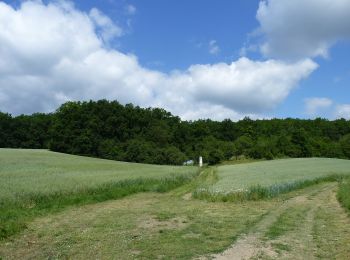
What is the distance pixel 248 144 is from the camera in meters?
133

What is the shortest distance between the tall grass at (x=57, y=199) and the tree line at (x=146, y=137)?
81155 mm

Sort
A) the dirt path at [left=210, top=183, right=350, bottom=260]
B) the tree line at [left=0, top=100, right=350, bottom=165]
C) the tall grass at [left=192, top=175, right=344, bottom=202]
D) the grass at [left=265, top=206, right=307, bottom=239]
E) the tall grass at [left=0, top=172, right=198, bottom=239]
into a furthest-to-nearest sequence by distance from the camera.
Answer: the tree line at [left=0, top=100, right=350, bottom=165], the tall grass at [left=192, top=175, right=344, bottom=202], the tall grass at [left=0, top=172, right=198, bottom=239], the grass at [left=265, top=206, right=307, bottom=239], the dirt path at [left=210, top=183, right=350, bottom=260]

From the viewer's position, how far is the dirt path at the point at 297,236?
40.4ft

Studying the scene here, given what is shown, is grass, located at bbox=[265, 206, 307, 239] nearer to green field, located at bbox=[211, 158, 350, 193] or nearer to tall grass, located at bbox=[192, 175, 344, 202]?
tall grass, located at bbox=[192, 175, 344, 202]

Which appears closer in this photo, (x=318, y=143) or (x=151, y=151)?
(x=151, y=151)

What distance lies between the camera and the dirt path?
12.3 m

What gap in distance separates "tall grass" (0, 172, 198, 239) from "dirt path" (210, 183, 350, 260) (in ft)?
26.5

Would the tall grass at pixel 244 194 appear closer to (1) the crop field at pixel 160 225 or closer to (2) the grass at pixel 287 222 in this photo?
(1) the crop field at pixel 160 225

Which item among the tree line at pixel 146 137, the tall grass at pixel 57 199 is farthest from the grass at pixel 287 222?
the tree line at pixel 146 137

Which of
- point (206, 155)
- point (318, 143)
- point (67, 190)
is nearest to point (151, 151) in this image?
point (206, 155)

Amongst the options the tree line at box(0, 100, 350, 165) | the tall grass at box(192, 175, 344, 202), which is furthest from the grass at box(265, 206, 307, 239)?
the tree line at box(0, 100, 350, 165)

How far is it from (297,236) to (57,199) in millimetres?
15055

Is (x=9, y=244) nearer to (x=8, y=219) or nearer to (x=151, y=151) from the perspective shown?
(x=8, y=219)

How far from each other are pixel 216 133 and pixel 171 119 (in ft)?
51.2
